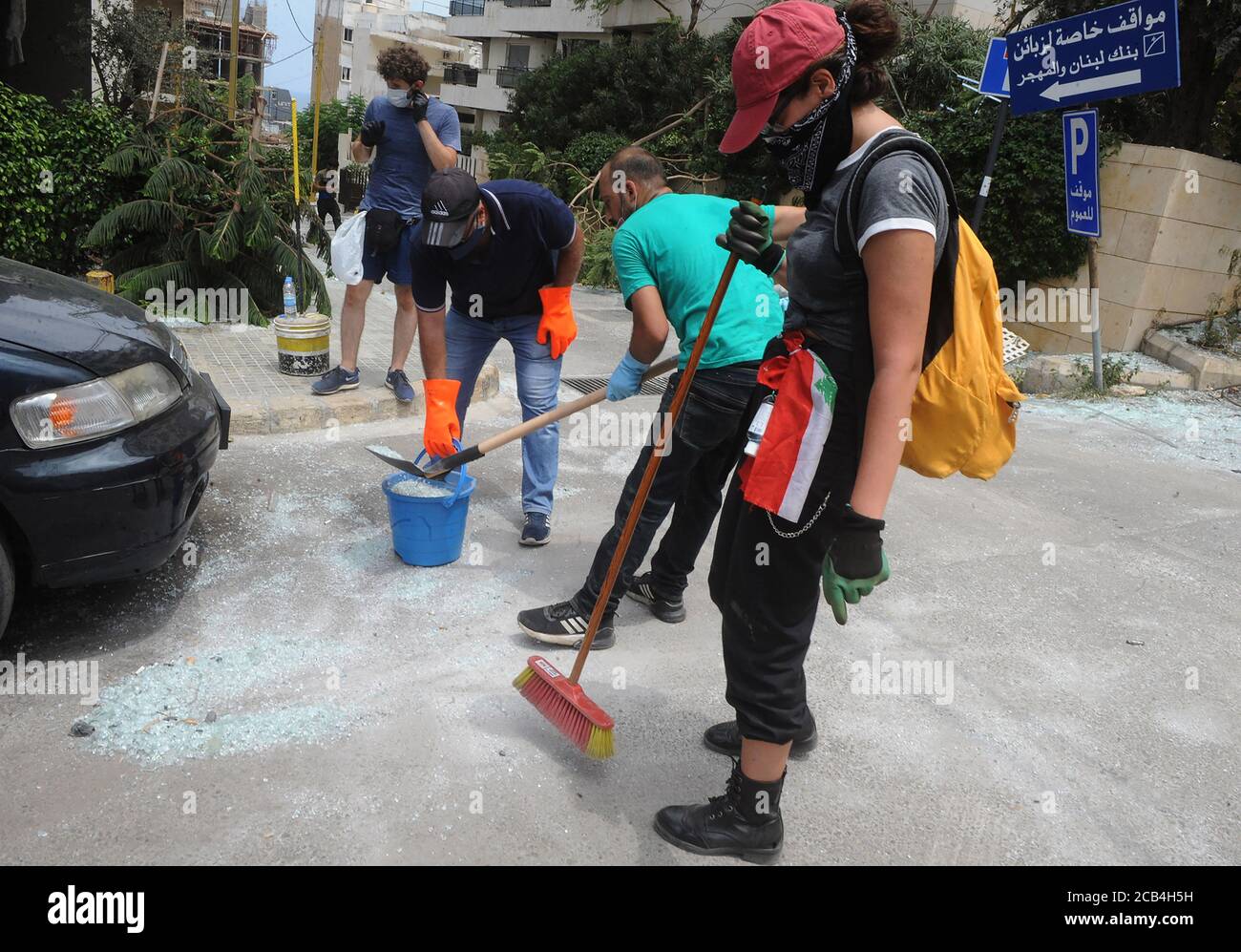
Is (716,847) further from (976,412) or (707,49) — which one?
(707,49)

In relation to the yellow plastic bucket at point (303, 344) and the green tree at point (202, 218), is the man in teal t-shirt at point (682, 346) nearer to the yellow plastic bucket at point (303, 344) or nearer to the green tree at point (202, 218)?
the yellow plastic bucket at point (303, 344)

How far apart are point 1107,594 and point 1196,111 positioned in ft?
24.9

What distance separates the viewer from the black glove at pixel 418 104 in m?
5.68

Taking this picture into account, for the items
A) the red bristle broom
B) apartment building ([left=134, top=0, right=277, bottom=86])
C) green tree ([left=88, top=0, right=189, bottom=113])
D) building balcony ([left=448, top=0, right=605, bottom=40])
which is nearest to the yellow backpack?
the red bristle broom

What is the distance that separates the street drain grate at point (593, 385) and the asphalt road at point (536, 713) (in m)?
2.21

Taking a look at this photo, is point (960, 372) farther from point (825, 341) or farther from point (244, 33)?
point (244, 33)

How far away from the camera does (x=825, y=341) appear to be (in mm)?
2082

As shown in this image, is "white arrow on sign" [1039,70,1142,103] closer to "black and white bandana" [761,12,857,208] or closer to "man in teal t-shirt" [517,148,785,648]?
"man in teal t-shirt" [517,148,785,648]

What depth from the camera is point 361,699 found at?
118 inches

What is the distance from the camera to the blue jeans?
13.9 feet

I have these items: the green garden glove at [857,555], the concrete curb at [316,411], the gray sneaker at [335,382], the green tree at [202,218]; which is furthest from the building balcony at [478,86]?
the green garden glove at [857,555]

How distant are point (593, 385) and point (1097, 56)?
4580mm

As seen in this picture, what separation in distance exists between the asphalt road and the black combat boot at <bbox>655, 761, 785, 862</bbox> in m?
0.11

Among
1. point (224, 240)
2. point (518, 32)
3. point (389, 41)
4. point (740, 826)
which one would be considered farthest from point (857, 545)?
point (389, 41)
